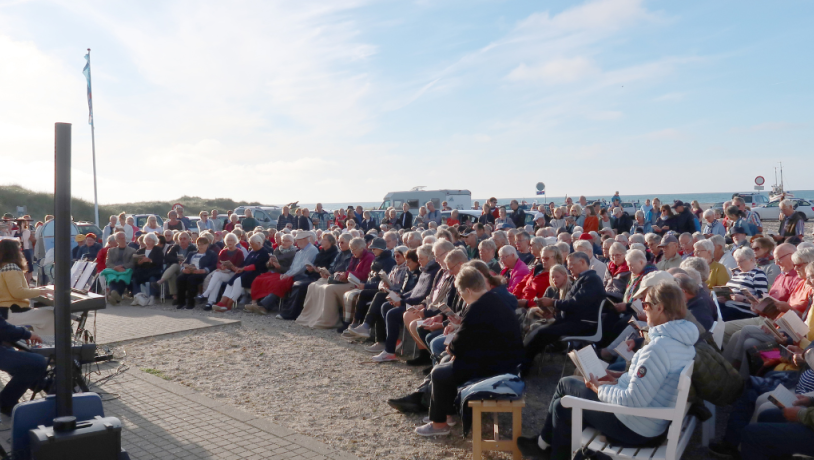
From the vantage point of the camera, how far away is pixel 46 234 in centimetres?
1419

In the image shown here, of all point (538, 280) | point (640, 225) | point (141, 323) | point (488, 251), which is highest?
point (640, 225)

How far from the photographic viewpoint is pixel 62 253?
286cm

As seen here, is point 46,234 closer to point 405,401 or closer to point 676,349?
point 405,401

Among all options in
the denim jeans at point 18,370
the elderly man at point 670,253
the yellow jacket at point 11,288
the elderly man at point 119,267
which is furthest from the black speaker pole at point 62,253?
the elderly man at point 119,267

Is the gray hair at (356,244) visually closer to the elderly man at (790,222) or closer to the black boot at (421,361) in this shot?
the black boot at (421,361)

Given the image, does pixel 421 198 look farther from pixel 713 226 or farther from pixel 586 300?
pixel 586 300

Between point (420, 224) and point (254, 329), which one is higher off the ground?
point (420, 224)

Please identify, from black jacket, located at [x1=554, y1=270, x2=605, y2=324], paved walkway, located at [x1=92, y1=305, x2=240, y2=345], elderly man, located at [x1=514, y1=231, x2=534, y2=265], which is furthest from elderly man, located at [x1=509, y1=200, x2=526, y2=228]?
black jacket, located at [x1=554, y1=270, x2=605, y2=324]

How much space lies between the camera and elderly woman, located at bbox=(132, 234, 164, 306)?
39.7 ft

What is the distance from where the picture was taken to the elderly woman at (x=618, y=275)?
6.73 m

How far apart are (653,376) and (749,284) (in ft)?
12.1

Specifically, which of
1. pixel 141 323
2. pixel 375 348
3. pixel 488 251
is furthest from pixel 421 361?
pixel 141 323

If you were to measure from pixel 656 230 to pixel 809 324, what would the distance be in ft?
27.2

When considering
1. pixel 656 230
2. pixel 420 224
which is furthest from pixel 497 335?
pixel 420 224
